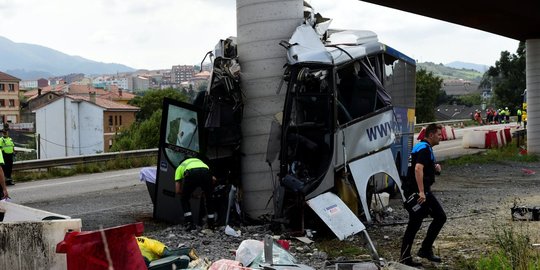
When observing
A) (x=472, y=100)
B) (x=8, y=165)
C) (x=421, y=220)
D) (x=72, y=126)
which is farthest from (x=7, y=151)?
(x=472, y=100)

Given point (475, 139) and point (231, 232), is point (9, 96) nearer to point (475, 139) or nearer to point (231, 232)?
point (475, 139)

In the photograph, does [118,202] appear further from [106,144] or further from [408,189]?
[106,144]

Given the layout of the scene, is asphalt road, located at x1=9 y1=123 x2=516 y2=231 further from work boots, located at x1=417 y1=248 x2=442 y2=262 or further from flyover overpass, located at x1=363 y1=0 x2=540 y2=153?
flyover overpass, located at x1=363 y1=0 x2=540 y2=153

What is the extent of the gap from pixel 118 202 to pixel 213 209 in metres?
4.22

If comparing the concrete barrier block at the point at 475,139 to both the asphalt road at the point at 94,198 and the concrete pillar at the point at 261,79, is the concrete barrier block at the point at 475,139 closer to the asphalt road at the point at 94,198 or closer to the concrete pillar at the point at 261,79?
the asphalt road at the point at 94,198

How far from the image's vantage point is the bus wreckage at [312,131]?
9539mm

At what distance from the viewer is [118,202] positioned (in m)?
13.8

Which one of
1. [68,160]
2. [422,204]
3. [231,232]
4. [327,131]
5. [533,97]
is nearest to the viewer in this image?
[422,204]

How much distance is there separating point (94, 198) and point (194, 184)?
5.69 metres

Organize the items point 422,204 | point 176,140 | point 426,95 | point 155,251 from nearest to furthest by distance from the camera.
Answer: point 155,251 → point 422,204 → point 176,140 → point 426,95

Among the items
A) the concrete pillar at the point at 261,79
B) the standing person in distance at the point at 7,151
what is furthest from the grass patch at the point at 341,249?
the standing person in distance at the point at 7,151

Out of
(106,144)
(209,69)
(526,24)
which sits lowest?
(106,144)

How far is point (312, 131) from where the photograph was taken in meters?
9.78

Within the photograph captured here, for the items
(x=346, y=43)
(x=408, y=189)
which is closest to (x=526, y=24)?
(x=346, y=43)
